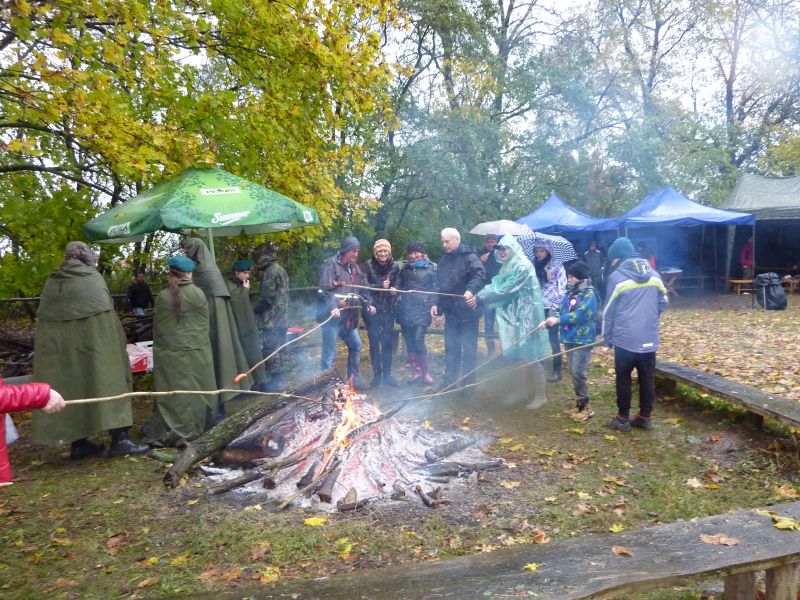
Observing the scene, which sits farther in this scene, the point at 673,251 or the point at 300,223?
the point at 673,251

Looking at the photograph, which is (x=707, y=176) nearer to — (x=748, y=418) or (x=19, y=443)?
(x=748, y=418)

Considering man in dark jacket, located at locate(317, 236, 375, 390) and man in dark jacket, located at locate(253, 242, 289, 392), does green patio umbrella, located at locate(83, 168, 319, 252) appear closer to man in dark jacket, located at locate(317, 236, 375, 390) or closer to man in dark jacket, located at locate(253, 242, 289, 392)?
man in dark jacket, located at locate(317, 236, 375, 390)

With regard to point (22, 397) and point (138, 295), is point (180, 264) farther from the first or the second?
point (138, 295)

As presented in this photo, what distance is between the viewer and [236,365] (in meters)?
6.34

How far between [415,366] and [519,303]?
2033mm

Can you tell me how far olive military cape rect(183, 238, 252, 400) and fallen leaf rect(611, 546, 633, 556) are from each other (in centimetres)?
451

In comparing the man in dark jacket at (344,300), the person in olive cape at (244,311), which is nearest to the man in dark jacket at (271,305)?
the person in olive cape at (244,311)

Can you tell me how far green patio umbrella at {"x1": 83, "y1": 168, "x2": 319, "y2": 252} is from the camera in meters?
5.53

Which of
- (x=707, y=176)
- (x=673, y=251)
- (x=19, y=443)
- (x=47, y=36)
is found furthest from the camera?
(x=707, y=176)

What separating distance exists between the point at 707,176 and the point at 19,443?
23.8 m

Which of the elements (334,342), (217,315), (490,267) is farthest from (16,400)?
(490,267)

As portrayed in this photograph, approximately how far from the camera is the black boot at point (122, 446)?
5.32 meters

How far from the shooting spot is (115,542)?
370cm

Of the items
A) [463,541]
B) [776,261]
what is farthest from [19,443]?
[776,261]
